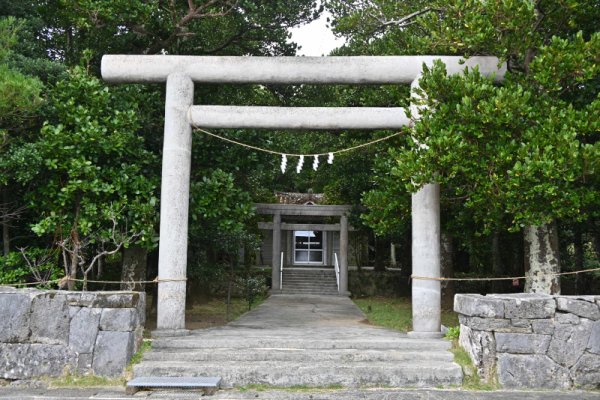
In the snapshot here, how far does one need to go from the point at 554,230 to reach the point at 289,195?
16.2 metres

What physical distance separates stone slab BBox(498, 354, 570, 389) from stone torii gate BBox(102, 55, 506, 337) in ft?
5.28

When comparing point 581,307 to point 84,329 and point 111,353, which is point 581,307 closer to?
point 111,353

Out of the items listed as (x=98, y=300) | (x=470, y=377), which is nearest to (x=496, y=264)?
(x=470, y=377)

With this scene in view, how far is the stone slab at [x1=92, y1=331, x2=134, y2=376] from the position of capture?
612 centimetres

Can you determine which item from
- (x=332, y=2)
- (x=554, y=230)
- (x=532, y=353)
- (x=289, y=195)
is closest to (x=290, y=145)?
(x=332, y=2)

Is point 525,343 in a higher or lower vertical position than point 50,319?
lower

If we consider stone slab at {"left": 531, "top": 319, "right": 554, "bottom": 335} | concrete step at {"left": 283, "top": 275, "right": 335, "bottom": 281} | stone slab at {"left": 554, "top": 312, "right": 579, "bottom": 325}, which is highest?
stone slab at {"left": 554, "top": 312, "right": 579, "bottom": 325}

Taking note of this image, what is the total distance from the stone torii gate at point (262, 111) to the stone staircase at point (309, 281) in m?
10.9

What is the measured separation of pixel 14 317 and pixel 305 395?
11.9ft

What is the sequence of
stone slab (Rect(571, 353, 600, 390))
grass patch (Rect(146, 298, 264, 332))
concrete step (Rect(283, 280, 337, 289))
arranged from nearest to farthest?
stone slab (Rect(571, 353, 600, 390)) < grass patch (Rect(146, 298, 264, 332)) < concrete step (Rect(283, 280, 337, 289))

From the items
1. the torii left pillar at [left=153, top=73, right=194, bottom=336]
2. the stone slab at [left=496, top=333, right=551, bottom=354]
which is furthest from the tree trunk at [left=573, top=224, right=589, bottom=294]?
the torii left pillar at [left=153, top=73, right=194, bottom=336]

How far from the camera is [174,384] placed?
5680mm

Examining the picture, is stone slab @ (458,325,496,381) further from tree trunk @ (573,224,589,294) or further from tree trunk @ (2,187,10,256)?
tree trunk @ (2,187,10,256)

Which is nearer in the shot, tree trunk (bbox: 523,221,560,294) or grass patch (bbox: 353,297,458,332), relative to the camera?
tree trunk (bbox: 523,221,560,294)
